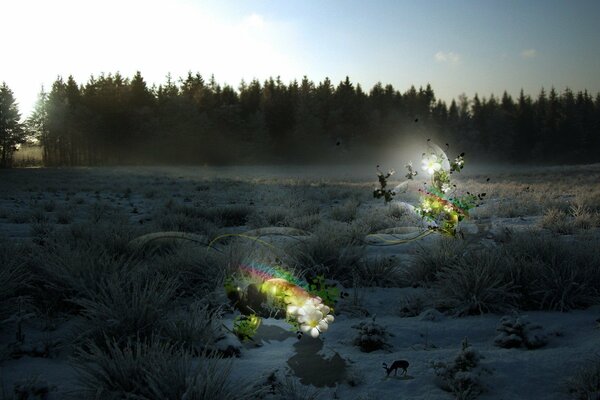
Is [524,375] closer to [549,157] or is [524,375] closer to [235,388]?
[235,388]

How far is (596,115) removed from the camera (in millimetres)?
74062

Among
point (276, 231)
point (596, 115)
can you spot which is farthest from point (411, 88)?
point (276, 231)

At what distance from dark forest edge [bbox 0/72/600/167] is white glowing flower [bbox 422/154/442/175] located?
4110 centimetres

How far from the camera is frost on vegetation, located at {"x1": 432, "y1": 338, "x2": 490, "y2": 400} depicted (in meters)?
2.28

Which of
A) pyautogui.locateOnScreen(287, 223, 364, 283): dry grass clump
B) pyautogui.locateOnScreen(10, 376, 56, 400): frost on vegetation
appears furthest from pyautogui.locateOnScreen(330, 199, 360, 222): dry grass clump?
pyautogui.locateOnScreen(10, 376, 56, 400): frost on vegetation

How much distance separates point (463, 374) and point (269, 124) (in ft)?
212

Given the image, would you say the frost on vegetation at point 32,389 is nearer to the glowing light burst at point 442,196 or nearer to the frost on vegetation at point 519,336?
the frost on vegetation at point 519,336

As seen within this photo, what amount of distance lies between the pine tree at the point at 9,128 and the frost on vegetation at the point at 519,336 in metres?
57.6

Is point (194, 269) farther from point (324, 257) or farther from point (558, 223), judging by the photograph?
point (558, 223)

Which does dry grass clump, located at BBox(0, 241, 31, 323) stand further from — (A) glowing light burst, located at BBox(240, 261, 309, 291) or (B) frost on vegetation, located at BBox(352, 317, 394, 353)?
(B) frost on vegetation, located at BBox(352, 317, 394, 353)

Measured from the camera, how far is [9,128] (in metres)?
49.3

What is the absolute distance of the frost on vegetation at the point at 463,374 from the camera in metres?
2.28

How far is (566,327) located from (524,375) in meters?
1.06

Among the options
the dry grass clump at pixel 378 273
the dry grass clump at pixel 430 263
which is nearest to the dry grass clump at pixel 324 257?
the dry grass clump at pixel 378 273
